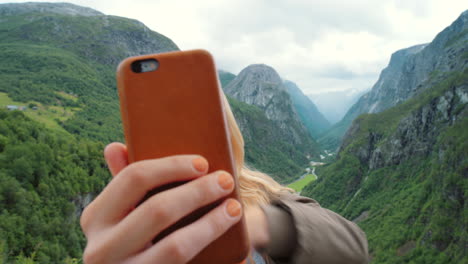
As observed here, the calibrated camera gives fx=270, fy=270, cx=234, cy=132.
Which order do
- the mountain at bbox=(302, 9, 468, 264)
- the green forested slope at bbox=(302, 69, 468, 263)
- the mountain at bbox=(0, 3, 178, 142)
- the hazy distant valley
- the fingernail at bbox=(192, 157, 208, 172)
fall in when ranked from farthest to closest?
the mountain at bbox=(0, 3, 178, 142)
the mountain at bbox=(302, 9, 468, 264)
the green forested slope at bbox=(302, 69, 468, 263)
the hazy distant valley
the fingernail at bbox=(192, 157, 208, 172)

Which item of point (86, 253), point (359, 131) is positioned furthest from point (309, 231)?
point (359, 131)

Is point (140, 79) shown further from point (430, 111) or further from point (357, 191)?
point (357, 191)

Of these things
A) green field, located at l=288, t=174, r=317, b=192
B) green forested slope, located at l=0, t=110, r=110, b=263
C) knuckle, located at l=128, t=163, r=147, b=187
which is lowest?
green field, located at l=288, t=174, r=317, b=192

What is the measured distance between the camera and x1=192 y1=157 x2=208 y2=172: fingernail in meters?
1.45

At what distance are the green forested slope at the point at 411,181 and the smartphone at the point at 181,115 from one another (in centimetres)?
6730

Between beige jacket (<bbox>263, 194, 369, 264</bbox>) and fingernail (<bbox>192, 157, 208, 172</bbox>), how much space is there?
35.7 inches

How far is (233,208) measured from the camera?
1.50 meters

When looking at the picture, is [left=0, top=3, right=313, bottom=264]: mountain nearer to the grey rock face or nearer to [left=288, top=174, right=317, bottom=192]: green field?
[left=288, top=174, right=317, bottom=192]: green field

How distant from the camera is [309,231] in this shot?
2072mm

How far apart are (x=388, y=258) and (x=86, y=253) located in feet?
275

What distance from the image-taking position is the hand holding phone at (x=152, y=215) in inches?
49.1

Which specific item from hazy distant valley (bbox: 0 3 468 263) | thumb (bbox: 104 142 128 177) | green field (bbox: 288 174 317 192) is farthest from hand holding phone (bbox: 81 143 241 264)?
green field (bbox: 288 174 317 192)

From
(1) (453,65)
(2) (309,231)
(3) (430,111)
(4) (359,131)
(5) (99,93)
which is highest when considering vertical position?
(1) (453,65)

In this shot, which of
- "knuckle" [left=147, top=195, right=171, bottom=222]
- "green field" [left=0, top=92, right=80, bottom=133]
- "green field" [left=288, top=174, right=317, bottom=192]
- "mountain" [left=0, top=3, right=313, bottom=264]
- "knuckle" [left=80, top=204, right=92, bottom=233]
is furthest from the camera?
"green field" [left=288, top=174, right=317, bottom=192]
